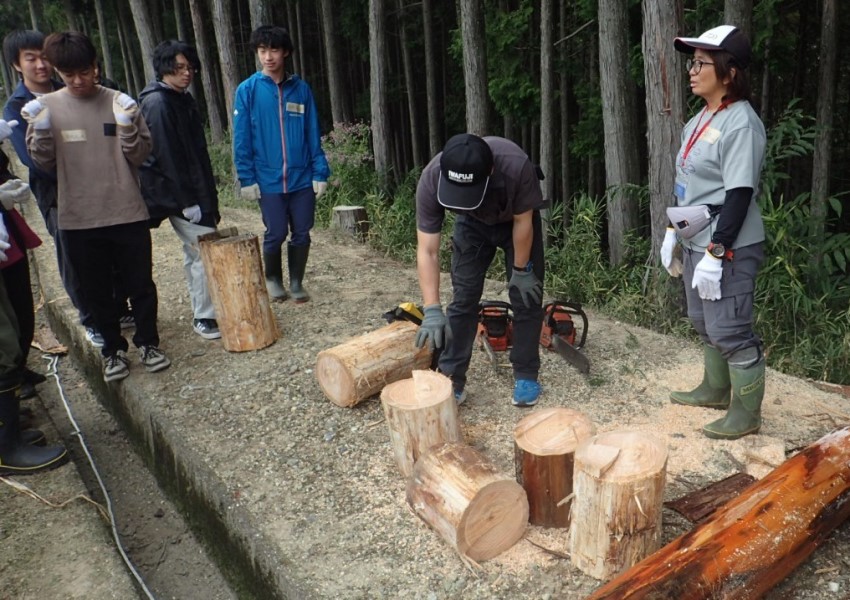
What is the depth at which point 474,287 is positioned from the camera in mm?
3529

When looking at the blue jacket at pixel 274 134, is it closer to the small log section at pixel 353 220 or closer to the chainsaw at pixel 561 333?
the chainsaw at pixel 561 333

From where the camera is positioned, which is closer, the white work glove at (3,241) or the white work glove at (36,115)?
the white work glove at (3,241)

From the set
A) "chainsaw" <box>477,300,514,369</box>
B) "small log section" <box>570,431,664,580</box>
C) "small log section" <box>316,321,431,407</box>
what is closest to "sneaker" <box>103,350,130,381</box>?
"small log section" <box>316,321,431,407</box>

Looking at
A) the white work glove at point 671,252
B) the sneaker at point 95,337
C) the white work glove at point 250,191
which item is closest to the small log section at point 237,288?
the white work glove at point 250,191

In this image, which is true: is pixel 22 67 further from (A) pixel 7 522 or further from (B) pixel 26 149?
(A) pixel 7 522

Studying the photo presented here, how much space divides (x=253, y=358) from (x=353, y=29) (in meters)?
11.7

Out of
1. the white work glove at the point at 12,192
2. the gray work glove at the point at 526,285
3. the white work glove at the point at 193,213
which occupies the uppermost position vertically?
the white work glove at the point at 12,192

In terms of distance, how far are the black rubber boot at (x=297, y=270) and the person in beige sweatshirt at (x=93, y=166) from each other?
137cm

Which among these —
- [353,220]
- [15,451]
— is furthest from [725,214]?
[353,220]

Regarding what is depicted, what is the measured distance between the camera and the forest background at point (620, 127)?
16.8 feet

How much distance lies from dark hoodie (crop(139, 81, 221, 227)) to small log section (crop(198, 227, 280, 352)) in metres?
0.31

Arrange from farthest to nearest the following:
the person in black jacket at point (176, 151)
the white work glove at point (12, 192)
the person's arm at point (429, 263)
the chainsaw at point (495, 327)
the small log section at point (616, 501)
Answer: the chainsaw at point (495, 327), the person in black jacket at point (176, 151), the white work glove at point (12, 192), the person's arm at point (429, 263), the small log section at point (616, 501)

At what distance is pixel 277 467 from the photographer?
3396 millimetres

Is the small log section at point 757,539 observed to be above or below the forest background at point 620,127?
below
